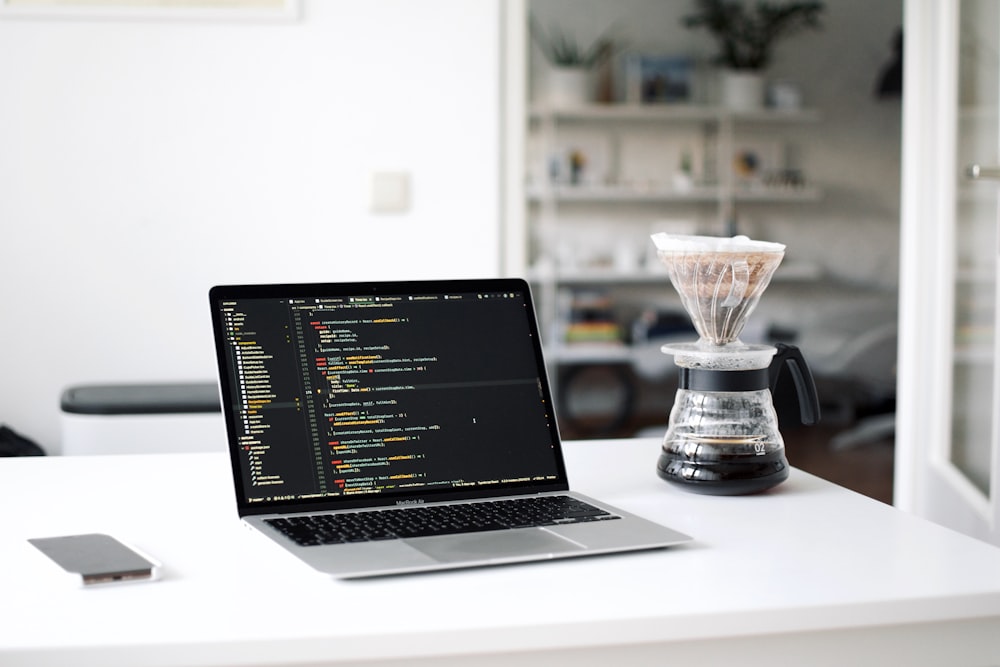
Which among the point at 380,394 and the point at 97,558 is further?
the point at 380,394

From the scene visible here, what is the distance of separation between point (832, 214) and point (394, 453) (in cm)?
536

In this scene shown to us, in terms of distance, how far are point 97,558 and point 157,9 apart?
1.71 metres

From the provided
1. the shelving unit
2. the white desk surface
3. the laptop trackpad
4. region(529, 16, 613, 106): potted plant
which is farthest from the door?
region(529, 16, 613, 106): potted plant

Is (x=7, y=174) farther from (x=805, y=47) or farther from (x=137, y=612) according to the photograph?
(x=805, y=47)

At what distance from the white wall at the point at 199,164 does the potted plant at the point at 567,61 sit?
3193 millimetres

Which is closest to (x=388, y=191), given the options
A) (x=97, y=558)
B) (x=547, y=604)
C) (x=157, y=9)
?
(x=157, y=9)

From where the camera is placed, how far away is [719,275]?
1161 mm

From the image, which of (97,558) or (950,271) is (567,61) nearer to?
(950,271)

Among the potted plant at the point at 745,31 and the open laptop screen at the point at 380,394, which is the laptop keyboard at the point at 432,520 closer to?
the open laptop screen at the point at 380,394

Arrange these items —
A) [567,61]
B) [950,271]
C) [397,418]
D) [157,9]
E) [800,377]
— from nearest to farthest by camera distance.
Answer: [397,418], [800,377], [157,9], [950,271], [567,61]

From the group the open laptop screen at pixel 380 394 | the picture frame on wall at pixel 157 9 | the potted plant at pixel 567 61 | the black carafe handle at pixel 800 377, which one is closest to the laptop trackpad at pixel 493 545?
the open laptop screen at pixel 380 394

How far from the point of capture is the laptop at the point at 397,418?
1.03 meters

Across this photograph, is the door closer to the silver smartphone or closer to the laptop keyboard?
the laptop keyboard

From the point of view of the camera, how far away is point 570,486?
1216mm
